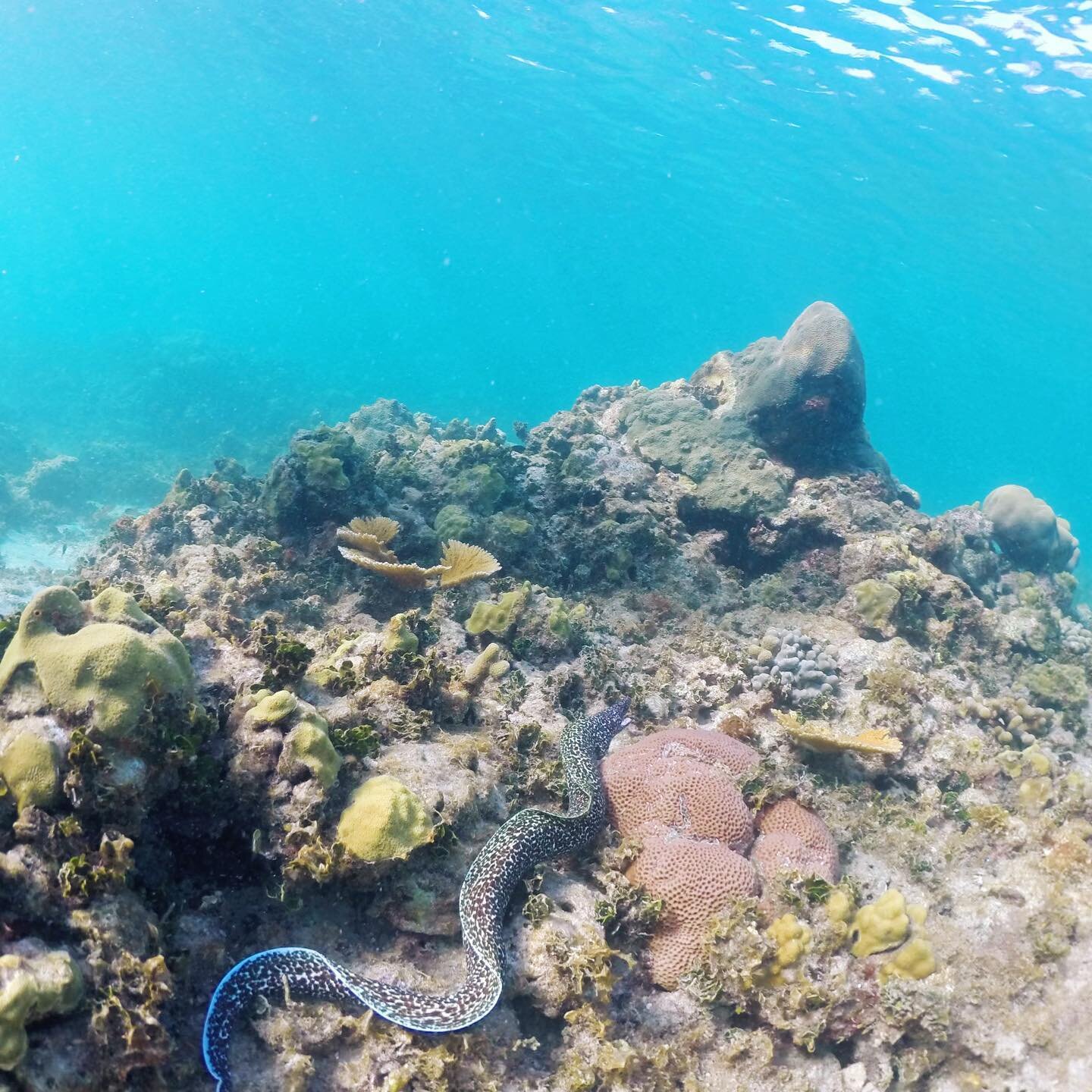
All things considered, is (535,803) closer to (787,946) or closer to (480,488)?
(787,946)

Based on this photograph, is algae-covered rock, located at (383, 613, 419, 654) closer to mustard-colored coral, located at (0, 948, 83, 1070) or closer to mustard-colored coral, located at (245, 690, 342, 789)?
mustard-colored coral, located at (245, 690, 342, 789)

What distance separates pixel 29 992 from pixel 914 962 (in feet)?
19.3

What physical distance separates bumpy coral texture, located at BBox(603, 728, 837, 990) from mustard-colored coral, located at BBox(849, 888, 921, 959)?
0.57 meters

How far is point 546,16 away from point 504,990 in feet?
142

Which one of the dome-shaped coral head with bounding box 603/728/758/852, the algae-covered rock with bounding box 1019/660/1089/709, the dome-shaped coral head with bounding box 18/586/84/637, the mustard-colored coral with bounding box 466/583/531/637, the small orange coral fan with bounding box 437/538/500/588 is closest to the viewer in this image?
the dome-shaped coral head with bounding box 18/586/84/637

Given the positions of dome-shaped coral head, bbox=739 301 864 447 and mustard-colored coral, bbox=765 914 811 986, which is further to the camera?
dome-shaped coral head, bbox=739 301 864 447

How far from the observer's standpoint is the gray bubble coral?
18.3 metres

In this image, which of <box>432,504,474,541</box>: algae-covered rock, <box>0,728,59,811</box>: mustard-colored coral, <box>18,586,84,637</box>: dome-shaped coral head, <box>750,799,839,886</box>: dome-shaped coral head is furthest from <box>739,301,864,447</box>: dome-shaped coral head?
<box>0,728,59,811</box>: mustard-colored coral

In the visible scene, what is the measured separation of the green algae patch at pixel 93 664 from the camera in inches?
170

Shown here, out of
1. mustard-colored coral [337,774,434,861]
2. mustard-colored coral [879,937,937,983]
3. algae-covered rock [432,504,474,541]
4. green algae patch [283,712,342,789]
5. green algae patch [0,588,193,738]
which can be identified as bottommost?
algae-covered rock [432,504,474,541]

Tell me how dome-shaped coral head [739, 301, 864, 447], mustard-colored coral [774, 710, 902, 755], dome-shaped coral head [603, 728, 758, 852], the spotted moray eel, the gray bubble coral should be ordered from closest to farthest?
the spotted moray eel < dome-shaped coral head [603, 728, 758, 852] < mustard-colored coral [774, 710, 902, 755] < dome-shaped coral head [739, 301, 864, 447] < the gray bubble coral

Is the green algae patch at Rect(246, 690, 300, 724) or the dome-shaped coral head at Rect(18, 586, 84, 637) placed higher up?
the dome-shaped coral head at Rect(18, 586, 84, 637)

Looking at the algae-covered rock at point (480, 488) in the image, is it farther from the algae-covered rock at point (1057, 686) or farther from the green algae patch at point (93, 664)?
the algae-covered rock at point (1057, 686)

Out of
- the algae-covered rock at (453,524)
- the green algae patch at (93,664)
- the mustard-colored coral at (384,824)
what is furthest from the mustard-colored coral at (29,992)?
the algae-covered rock at (453,524)
